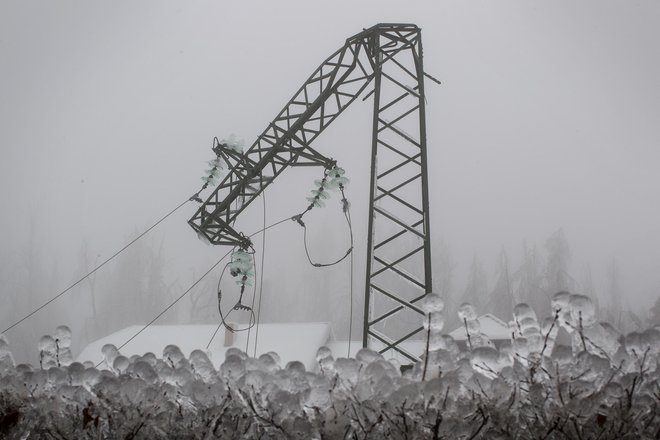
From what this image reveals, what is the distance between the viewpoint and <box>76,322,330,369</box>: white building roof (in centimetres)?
1523

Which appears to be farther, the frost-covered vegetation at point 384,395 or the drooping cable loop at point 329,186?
the drooping cable loop at point 329,186

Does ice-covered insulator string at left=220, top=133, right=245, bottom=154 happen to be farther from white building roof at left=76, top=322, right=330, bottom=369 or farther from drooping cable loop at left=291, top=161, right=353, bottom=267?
white building roof at left=76, top=322, right=330, bottom=369

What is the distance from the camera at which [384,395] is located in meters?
1.61

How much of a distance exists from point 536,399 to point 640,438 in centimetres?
34

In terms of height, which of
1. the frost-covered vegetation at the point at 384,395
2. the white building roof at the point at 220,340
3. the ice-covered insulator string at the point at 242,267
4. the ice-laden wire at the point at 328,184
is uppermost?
the ice-laden wire at the point at 328,184

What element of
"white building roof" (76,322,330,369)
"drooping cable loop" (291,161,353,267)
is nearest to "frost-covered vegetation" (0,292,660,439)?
"drooping cable loop" (291,161,353,267)

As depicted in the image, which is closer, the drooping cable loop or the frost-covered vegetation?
the frost-covered vegetation

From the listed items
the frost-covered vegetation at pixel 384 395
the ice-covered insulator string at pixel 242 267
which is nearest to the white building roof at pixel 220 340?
the ice-covered insulator string at pixel 242 267

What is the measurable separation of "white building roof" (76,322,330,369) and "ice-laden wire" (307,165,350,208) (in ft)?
27.5

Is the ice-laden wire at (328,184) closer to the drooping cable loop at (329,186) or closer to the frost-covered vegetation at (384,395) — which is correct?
the drooping cable loop at (329,186)

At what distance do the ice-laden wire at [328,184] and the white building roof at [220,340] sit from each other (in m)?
8.39

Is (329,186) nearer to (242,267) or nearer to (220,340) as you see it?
(242,267)

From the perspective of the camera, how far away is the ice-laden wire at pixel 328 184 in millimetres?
6766

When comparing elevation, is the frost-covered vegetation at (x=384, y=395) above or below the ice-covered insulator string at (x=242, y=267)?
above
